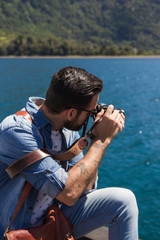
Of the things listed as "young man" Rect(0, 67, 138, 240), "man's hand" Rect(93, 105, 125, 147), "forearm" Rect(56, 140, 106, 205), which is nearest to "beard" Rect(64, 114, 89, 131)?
"young man" Rect(0, 67, 138, 240)

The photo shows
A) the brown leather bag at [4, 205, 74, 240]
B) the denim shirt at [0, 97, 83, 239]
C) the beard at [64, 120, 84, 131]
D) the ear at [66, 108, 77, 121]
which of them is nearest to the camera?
the denim shirt at [0, 97, 83, 239]

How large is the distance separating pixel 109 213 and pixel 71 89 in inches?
46.3

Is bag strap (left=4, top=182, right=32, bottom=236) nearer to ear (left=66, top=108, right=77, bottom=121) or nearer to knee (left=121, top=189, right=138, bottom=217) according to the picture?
ear (left=66, top=108, right=77, bottom=121)

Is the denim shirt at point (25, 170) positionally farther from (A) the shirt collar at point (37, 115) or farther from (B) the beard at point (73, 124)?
(B) the beard at point (73, 124)

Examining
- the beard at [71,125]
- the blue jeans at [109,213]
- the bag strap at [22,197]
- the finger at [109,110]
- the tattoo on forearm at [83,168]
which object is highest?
the finger at [109,110]

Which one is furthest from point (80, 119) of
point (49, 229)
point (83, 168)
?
point (49, 229)

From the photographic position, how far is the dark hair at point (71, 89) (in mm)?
2452

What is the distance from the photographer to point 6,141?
232cm

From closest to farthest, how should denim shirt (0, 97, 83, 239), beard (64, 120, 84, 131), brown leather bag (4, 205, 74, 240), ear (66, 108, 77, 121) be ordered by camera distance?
denim shirt (0, 97, 83, 239), brown leather bag (4, 205, 74, 240), ear (66, 108, 77, 121), beard (64, 120, 84, 131)

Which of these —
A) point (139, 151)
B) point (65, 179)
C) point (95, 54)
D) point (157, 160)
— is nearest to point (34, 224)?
point (65, 179)

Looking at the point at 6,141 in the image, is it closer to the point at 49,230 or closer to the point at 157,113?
the point at 49,230

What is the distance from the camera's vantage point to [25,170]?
7.63 feet

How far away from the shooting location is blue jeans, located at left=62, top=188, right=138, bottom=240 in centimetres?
265

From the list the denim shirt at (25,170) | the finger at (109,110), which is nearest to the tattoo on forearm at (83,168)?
the denim shirt at (25,170)
